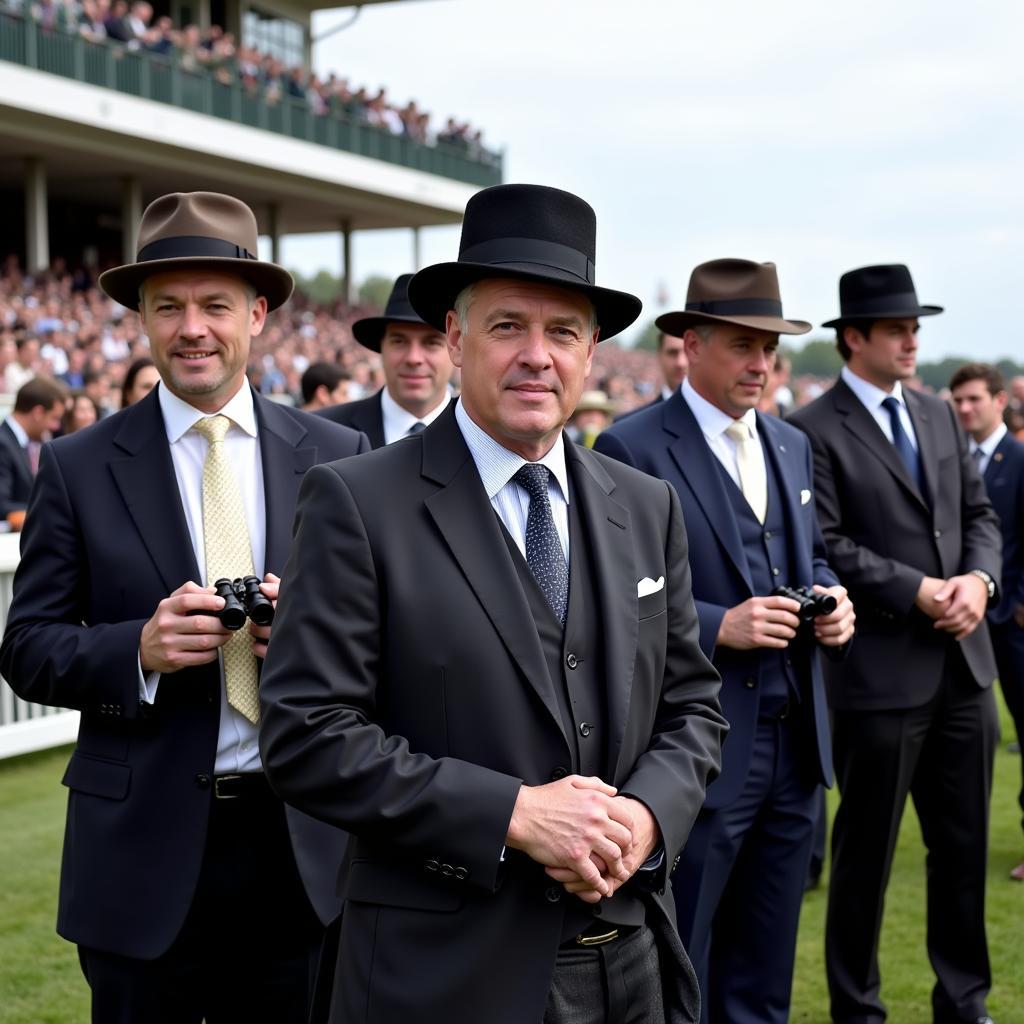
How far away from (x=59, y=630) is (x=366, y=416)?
3.38 meters

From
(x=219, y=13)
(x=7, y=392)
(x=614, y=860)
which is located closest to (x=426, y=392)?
(x=614, y=860)

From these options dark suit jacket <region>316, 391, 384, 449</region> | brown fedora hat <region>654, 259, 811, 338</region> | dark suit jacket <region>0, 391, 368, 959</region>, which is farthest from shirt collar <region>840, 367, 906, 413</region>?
dark suit jacket <region>0, 391, 368, 959</region>

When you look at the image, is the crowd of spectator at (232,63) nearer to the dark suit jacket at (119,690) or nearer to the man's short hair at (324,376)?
the man's short hair at (324,376)

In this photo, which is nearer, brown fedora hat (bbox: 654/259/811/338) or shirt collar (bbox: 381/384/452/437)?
brown fedora hat (bbox: 654/259/811/338)

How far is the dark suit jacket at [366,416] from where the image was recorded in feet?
20.9

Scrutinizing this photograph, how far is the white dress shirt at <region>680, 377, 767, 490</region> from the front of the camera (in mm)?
4484

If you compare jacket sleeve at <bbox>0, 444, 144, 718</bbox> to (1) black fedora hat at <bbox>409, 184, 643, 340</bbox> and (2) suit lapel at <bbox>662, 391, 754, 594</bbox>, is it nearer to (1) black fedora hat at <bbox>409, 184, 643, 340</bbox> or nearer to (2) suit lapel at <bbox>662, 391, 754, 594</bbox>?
(1) black fedora hat at <bbox>409, 184, 643, 340</bbox>

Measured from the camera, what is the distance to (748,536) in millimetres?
4375

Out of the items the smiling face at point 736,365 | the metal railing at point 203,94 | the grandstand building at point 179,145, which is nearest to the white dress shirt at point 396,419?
the smiling face at point 736,365

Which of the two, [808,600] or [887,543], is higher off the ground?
[887,543]

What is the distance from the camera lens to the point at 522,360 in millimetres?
2592

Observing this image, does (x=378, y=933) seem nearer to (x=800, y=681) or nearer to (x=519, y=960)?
(x=519, y=960)

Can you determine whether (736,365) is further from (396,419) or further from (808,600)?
(396,419)

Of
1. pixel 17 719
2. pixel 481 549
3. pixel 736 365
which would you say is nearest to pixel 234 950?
pixel 481 549
